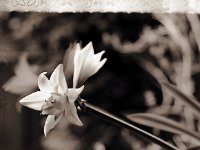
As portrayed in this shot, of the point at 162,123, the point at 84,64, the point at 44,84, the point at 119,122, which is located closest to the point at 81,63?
the point at 84,64

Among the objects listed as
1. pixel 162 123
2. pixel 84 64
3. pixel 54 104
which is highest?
pixel 84 64

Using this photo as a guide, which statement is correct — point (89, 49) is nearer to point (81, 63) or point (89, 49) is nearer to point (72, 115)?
point (81, 63)

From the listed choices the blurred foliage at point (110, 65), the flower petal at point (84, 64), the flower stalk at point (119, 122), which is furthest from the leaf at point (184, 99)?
the flower petal at point (84, 64)

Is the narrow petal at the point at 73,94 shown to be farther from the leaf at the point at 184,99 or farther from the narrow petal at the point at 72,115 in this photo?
the leaf at the point at 184,99

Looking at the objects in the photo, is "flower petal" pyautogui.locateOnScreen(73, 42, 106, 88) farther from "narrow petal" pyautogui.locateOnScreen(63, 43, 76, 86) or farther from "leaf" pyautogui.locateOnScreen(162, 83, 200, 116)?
"leaf" pyautogui.locateOnScreen(162, 83, 200, 116)

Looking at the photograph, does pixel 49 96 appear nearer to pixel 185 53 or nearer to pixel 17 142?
pixel 17 142

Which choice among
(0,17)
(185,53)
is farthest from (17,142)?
(185,53)

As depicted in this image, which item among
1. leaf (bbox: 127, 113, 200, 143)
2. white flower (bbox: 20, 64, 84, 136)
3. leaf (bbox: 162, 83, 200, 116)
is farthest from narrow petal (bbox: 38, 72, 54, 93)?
leaf (bbox: 162, 83, 200, 116)

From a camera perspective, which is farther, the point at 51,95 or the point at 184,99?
the point at 184,99

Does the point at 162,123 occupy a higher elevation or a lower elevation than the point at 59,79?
lower
